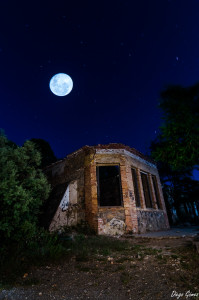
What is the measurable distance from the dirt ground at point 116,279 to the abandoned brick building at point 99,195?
3.97m

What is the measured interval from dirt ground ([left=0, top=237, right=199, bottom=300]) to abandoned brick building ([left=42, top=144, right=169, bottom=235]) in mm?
3974

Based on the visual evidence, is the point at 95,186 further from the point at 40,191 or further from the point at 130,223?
the point at 40,191

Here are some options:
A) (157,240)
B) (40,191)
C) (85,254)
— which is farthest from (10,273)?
(157,240)

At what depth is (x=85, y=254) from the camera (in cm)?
495

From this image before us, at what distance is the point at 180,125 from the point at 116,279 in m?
3.90

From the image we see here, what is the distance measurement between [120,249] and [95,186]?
4.12m

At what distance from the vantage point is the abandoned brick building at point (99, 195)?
8758 mm

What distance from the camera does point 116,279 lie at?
3.50 metres

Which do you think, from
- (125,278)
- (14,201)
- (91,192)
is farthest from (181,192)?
(14,201)

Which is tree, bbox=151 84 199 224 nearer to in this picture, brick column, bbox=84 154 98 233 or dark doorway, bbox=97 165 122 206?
brick column, bbox=84 154 98 233

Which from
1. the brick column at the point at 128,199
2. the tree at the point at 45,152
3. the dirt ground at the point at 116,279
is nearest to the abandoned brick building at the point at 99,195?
the brick column at the point at 128,199

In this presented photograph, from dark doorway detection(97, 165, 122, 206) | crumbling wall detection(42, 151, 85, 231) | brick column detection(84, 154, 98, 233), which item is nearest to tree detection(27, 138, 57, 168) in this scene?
dark doorway detection(97, 165, 122, 206)

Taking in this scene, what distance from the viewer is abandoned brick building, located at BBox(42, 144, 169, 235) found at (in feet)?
28.7

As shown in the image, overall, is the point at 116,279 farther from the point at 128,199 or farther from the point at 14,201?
the point at 128,199
